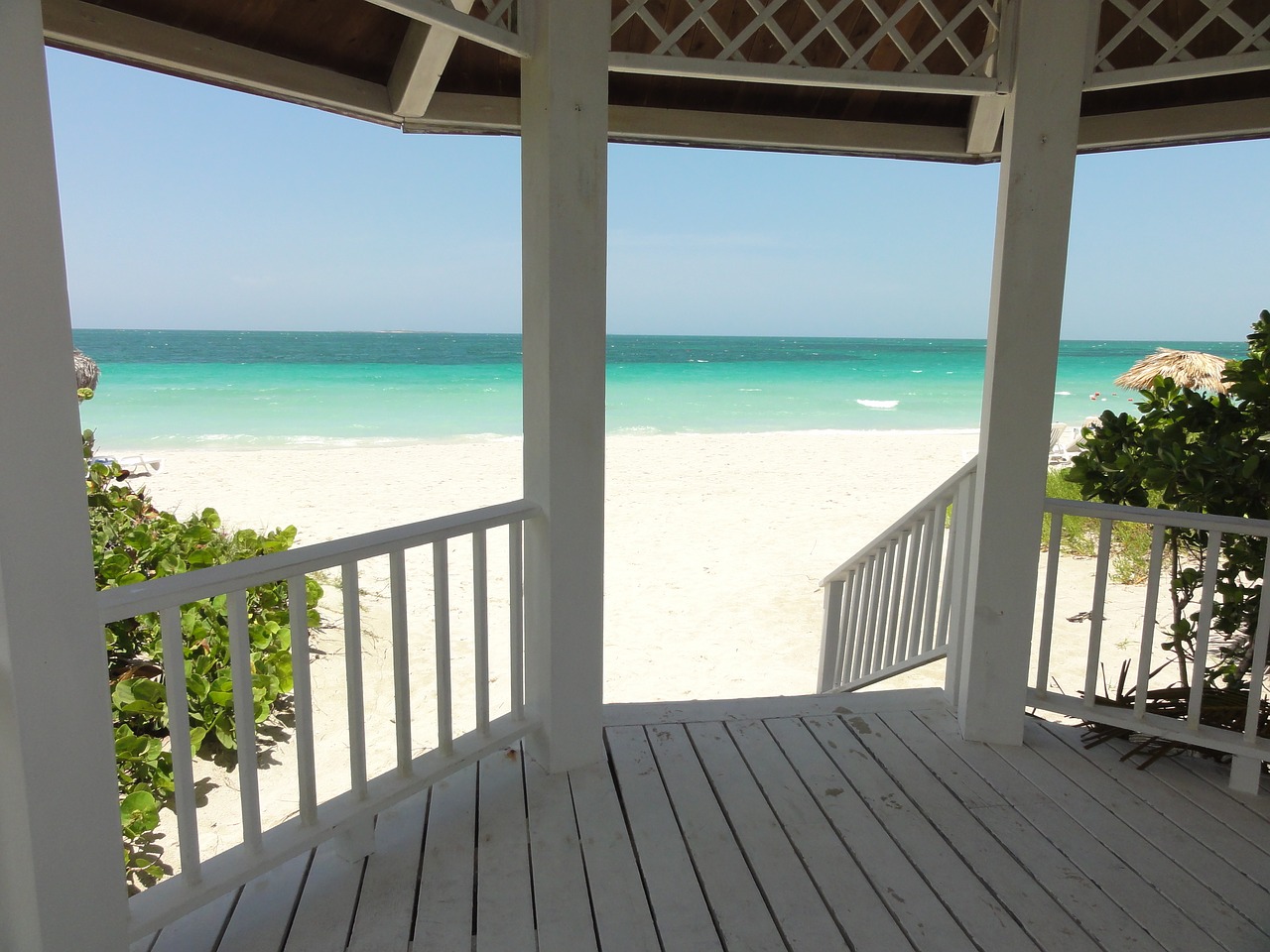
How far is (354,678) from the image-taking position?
6.45 feet

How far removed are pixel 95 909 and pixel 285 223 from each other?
30.7m

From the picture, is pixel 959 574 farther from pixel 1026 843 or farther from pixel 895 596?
pixel 1026 843

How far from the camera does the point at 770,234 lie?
3039cm

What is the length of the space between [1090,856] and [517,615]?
175 centimetres

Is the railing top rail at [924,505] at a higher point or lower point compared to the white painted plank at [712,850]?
higher

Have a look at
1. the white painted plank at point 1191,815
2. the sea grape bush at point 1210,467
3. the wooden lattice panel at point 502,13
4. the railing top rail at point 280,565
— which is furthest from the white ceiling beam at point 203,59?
the white painted plank at point 1191,815

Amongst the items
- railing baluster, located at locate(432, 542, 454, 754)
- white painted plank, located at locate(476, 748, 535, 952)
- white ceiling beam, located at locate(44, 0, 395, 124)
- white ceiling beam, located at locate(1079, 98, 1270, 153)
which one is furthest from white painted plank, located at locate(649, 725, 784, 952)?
white ceiling beam, located at locate(1079, 98, 1270, 153)

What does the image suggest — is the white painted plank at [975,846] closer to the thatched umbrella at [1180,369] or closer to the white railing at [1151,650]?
the white railing at [1151,650]

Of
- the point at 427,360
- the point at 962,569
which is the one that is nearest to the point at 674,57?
the point at 962,569

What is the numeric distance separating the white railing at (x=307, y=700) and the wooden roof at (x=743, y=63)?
1320 mm

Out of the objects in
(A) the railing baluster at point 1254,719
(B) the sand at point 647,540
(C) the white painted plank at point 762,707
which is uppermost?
(A) the railing baluster at point 1254,719

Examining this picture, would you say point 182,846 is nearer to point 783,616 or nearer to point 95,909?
point 95,909

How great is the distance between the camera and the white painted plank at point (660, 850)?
178 cm

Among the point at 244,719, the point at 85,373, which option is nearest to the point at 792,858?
the point at 244,719
